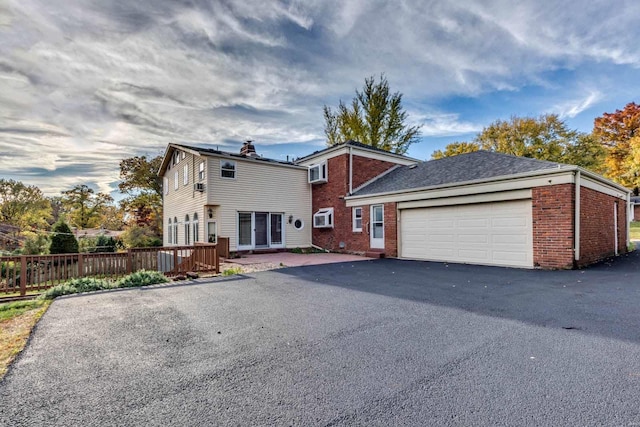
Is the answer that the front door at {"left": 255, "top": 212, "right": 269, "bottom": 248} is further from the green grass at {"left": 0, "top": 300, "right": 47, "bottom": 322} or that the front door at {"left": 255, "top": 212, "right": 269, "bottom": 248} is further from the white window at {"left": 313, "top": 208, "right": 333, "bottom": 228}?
the green grass at {"left": 0, "top": 300, "right": 47, "bottom": 322}

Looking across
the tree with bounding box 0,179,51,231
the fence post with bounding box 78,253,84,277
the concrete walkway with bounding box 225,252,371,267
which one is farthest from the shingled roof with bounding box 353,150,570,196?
the tree with bounding box 0,179,51,231

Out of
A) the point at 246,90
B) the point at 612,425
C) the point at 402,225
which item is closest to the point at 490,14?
the point at 402,225

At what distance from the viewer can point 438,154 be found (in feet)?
101

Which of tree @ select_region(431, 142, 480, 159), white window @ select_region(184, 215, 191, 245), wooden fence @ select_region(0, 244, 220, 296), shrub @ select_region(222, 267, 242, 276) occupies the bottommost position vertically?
shrub @ select_region(222, 267, 242, 276)

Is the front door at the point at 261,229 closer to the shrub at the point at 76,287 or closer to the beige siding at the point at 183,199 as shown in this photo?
the beige siding at the point at 183,199

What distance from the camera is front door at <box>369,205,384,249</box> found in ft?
42.5

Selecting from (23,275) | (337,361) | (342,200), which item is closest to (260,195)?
(342,200)

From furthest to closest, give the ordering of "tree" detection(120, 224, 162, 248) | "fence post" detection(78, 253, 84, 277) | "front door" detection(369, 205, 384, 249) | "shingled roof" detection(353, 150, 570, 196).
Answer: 1. "tree" detection(120, 224, 162, 248)
2. "front door" detection(369, 205, 384, 249)
3. "shingled roof" detection(353, 150, 570, 196)
4. "fence post" detection(78, 253, 84, 277)

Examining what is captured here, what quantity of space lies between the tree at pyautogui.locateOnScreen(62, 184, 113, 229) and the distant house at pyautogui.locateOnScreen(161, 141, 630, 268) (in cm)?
1926

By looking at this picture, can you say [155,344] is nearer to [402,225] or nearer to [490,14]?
[402,225]

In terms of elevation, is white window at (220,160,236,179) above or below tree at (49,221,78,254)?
above

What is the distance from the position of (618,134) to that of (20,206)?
5667 cm

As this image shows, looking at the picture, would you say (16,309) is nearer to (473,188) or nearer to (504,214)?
(473,188)

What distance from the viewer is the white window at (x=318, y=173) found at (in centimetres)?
1612
